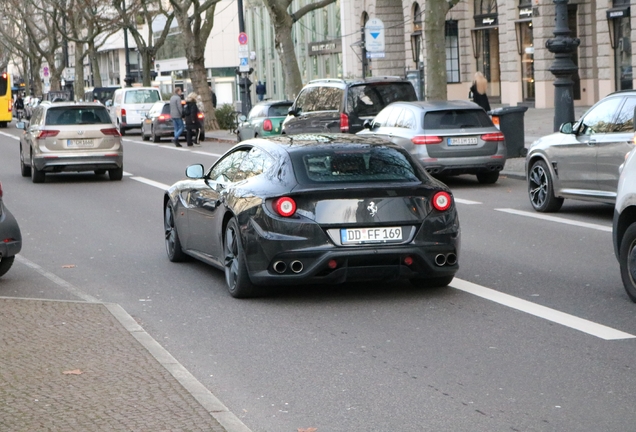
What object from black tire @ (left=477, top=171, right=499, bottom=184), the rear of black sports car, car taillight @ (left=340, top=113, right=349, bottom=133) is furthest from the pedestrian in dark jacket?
the rear of black sports car

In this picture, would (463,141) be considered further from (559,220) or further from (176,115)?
(176,115)

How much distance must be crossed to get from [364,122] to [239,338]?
15184 mm

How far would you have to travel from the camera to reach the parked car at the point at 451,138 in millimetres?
19750

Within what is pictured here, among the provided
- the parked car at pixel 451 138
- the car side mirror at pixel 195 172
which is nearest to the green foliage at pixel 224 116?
the parked car at pixel 451 138

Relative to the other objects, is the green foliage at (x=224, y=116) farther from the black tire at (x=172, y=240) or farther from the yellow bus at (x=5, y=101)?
the black tire at (x=172, y=240)

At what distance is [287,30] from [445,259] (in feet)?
103

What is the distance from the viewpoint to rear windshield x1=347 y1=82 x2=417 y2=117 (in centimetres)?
2405

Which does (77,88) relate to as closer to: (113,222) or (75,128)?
(75,128)

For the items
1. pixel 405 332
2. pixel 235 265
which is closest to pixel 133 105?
pixel 235 265

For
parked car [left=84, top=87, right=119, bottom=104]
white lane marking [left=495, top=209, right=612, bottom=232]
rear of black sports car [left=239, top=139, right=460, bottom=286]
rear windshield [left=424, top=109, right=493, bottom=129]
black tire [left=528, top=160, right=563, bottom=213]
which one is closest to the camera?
rear of black sports car [left=239, top=139, right=460, bottom=286]

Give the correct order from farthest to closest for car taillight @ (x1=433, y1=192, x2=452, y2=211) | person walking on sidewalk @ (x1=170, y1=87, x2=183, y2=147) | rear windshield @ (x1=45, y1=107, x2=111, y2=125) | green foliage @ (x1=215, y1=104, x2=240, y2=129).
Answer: green foliage @ (x1=215, y1=104, x2=240, y2=129) → person walking on sidewalk @ (x1=170, y1=87, x2=183, y2=147) → rear windshield @ (x1=45, y1=107, x2=111, y2=125) → car taillight @ (x1=433, y1=192, x2=452, y2=211)

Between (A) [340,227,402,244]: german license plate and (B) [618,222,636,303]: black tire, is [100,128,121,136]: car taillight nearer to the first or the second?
(A) [340,227,402,244]: german license plate

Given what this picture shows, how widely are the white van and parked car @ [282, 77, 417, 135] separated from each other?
23402 mm

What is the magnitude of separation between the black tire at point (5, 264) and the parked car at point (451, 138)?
9680 millimetres
